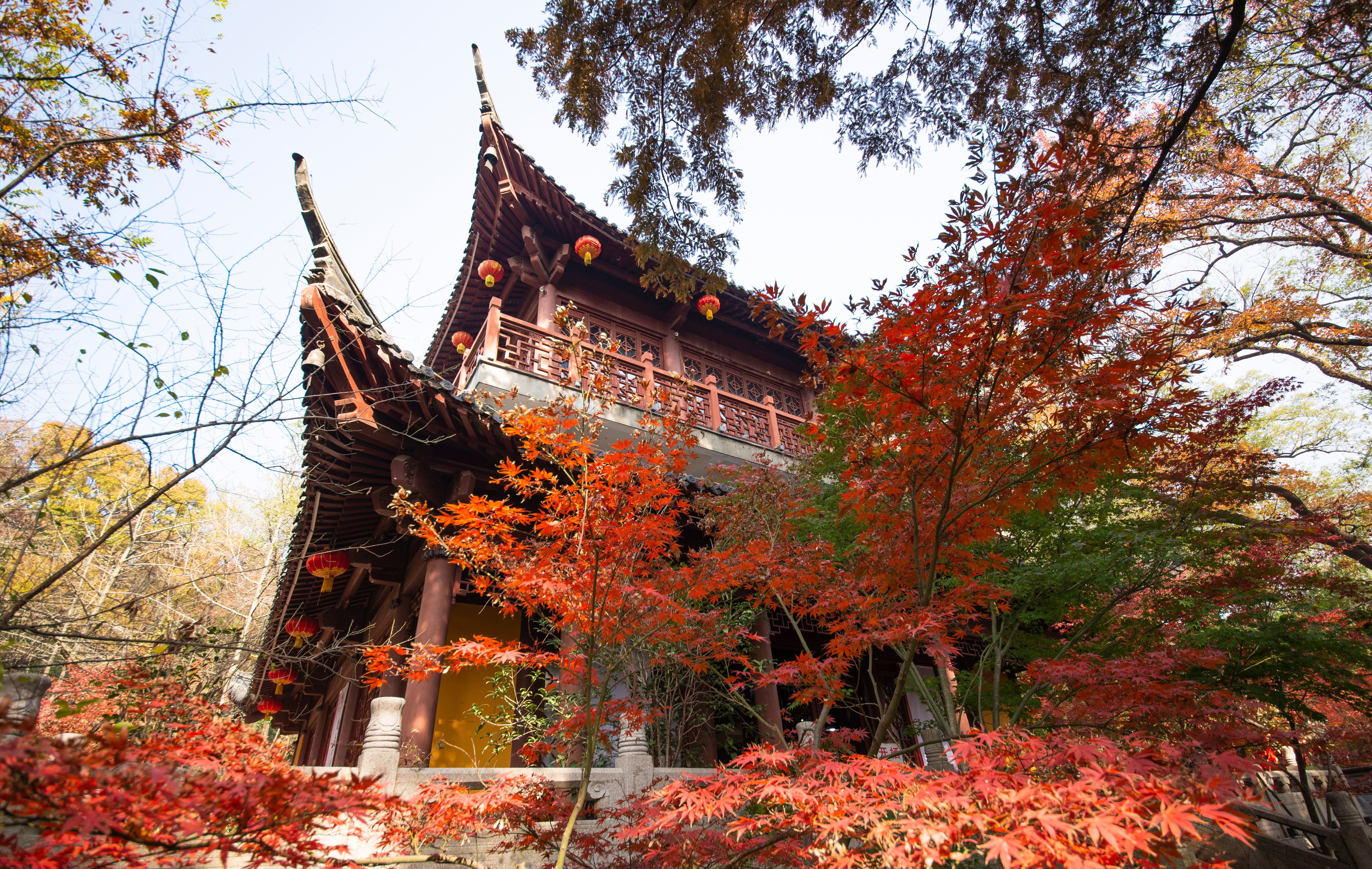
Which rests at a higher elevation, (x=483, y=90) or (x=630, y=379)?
(x=483, y=90)

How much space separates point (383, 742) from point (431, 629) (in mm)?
1548

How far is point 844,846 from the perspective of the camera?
260cm

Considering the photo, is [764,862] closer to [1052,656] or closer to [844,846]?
[844,846]

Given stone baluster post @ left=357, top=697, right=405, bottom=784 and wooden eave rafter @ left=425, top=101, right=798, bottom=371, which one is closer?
stone baluster post @ left=357, top=697, right=405, bottom=784

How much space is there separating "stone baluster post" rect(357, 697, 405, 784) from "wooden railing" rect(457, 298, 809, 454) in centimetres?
329

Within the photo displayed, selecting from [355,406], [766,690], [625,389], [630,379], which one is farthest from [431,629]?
[630,379]

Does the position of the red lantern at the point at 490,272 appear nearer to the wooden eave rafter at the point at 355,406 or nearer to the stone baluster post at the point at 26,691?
the wooden eave rafter at the point at 355,406

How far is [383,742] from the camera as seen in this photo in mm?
3959

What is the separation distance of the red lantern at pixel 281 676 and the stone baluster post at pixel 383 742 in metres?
3.39

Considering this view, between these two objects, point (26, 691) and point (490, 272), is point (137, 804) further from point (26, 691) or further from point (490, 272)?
point (490, 272)

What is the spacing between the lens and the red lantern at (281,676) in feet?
22.4

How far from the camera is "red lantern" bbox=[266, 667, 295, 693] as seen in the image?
6816 millimetres

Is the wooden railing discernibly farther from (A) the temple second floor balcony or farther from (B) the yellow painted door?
(B) the yellow painted door

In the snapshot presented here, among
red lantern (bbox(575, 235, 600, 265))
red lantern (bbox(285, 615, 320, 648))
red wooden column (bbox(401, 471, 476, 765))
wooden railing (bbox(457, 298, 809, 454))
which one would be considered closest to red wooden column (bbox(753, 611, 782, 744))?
wooden railing (bbox(457, 298, 809, 454))
